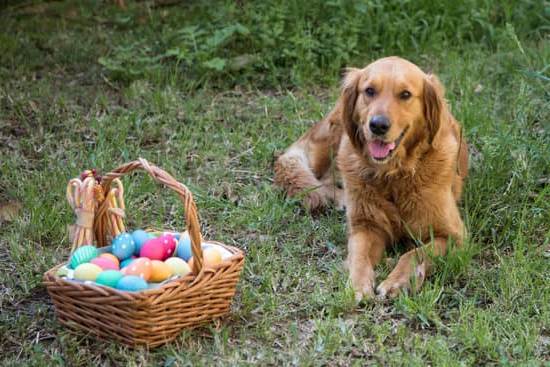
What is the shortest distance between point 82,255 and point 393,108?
4.89 ft

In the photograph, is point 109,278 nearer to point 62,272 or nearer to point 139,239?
point 62,272

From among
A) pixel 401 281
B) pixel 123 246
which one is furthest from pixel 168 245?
pixel 401 281

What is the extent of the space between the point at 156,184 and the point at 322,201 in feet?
3.12

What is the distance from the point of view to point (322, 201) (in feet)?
15.1

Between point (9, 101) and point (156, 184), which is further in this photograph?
point (9, 101)

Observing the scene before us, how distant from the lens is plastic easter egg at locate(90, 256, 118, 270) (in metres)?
3.32

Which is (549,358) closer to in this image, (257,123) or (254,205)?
(254,205)

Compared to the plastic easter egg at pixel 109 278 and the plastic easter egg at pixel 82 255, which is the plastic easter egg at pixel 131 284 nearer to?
the plastic easter egg at pixel 109 278

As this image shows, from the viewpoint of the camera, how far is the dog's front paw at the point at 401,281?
3646 mm

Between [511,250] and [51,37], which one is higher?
[51,37]

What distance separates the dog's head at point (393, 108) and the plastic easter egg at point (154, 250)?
106 centimetres

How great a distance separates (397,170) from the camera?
4027 mm

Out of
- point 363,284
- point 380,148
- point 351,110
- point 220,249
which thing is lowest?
point 363,284

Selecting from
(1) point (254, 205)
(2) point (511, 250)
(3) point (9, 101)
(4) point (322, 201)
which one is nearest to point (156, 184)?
(1) point (254, 205)
